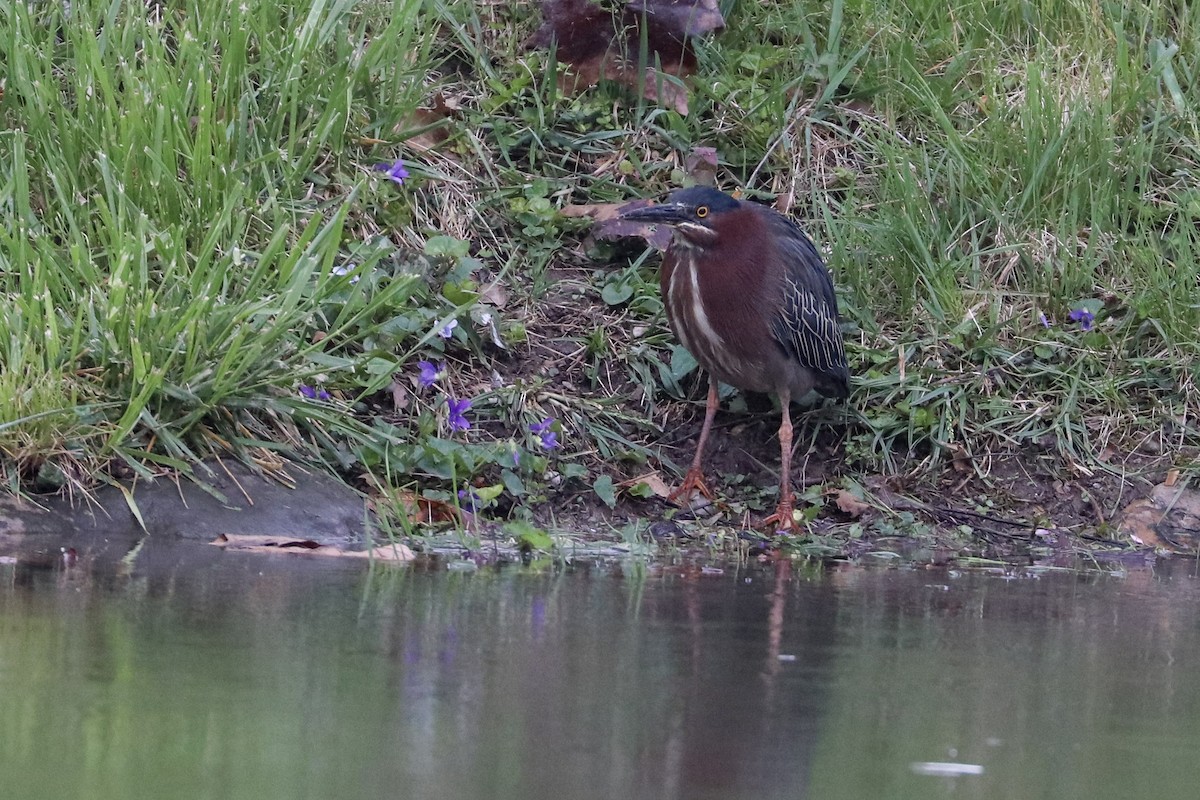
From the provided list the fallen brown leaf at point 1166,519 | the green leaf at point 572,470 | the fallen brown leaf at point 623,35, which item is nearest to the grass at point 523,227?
the green leaf at point 572,470

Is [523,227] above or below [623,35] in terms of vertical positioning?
below

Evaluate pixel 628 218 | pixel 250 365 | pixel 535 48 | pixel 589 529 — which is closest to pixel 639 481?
pixel 589 529

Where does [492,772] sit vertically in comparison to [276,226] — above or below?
below

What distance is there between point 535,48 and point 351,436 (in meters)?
2.60

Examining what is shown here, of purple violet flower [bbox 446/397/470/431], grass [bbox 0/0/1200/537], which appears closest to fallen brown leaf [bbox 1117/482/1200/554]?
grass [bbox 0/0/1200/537]

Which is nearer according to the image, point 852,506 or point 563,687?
point 563,687

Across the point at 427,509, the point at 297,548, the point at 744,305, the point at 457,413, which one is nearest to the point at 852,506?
the point at 744,305

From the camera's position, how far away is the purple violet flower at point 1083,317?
6183mm

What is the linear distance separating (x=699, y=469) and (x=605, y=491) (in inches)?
18.6

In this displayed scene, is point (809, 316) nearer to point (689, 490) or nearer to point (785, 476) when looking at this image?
point (785, 476)

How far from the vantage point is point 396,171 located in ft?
20.1

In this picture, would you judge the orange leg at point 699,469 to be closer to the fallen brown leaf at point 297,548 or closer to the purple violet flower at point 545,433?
the purple violet flower at point 545,433

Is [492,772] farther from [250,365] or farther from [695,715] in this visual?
[250,365]

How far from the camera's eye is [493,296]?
20.3 feet
